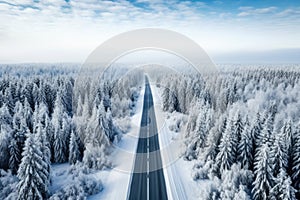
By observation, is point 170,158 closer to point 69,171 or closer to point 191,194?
point 191,194

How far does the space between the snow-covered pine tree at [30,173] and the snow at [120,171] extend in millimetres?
4898

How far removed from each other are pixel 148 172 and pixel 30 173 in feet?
38.4

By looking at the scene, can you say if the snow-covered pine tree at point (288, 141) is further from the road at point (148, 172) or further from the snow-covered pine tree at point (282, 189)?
the road at point (148, 172)

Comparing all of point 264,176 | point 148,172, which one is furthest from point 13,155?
point 264,176

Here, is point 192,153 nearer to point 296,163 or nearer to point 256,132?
point 256,132

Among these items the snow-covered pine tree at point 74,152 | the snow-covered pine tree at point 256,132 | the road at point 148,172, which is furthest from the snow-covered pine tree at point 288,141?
the snow-covered pine tree at point 74,152

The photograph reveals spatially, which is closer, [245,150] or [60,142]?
[245,150]

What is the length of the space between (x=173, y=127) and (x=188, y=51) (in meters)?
20.5

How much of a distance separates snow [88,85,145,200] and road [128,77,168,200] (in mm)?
685

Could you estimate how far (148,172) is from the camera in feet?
75.7

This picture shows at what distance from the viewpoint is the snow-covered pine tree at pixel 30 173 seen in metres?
16.5

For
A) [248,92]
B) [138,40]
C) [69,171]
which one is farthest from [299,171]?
[248,92]

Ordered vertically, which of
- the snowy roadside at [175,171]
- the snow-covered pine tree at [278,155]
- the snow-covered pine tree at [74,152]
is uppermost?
the snow-covered pine tree at [278,155]

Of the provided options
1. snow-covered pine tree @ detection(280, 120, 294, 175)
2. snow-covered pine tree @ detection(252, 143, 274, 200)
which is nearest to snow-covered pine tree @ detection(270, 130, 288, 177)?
snow-covered pine tree @ detection(252, 143, 274, 200)
